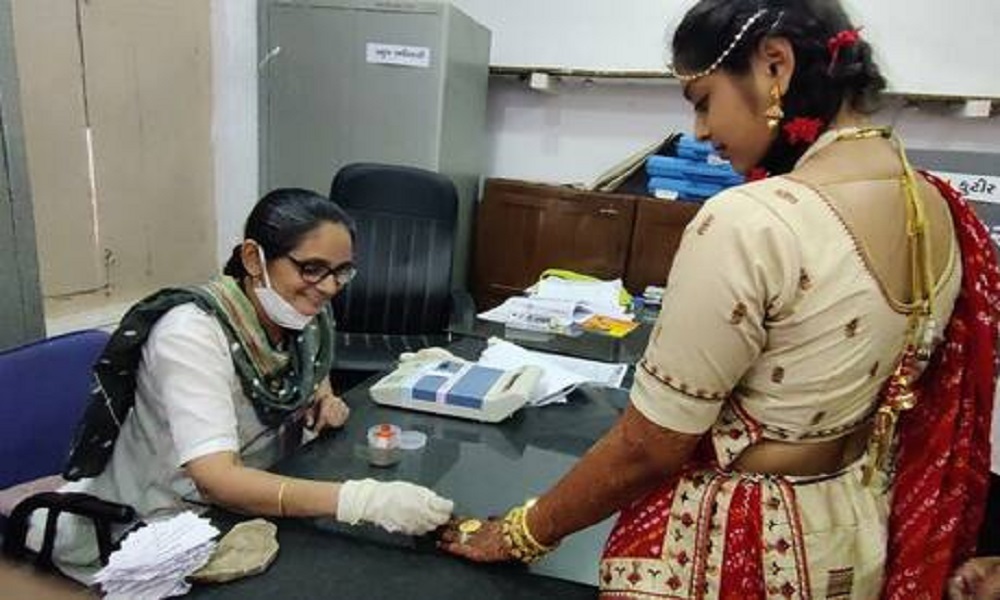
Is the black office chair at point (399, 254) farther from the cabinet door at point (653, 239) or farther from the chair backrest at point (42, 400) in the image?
the chair backrest at point (42, 400)

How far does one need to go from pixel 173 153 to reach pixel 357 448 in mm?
2045

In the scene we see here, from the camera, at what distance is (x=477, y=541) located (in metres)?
0.90

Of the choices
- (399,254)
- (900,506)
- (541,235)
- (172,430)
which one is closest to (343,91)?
(399,254)

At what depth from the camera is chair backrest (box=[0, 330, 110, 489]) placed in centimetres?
135

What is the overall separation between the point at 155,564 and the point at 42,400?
822mm

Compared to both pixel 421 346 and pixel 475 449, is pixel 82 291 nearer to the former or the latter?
pixel 421 346

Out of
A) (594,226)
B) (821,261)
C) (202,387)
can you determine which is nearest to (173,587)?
(202,387)

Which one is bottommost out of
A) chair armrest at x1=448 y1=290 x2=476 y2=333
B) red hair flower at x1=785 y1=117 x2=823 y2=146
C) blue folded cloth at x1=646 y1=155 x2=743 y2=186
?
chair armrest at x1=448 y1=290 x2=476 y2=333

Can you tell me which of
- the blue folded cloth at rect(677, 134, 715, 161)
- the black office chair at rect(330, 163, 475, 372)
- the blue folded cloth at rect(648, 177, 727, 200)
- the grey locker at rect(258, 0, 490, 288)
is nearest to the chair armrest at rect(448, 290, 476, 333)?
the black office chair at rect(330, 163, 475, 372)

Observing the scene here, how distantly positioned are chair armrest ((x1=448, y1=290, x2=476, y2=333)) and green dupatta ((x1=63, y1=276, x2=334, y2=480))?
0.80 metres

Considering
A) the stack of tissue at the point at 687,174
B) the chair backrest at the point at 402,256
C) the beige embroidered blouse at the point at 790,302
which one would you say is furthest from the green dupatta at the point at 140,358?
the stack of tissue at the point at 687,174

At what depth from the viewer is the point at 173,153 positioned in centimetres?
278

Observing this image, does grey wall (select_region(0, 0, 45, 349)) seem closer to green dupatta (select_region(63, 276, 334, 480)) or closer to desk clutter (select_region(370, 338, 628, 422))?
green dupatta (select_region(63, 276, 334, 480))

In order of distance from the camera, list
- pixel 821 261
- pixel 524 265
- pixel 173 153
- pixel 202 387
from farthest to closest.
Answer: pixel 524 265 < pixel 173 153 < pixel 202 387 < pixel 821 261
